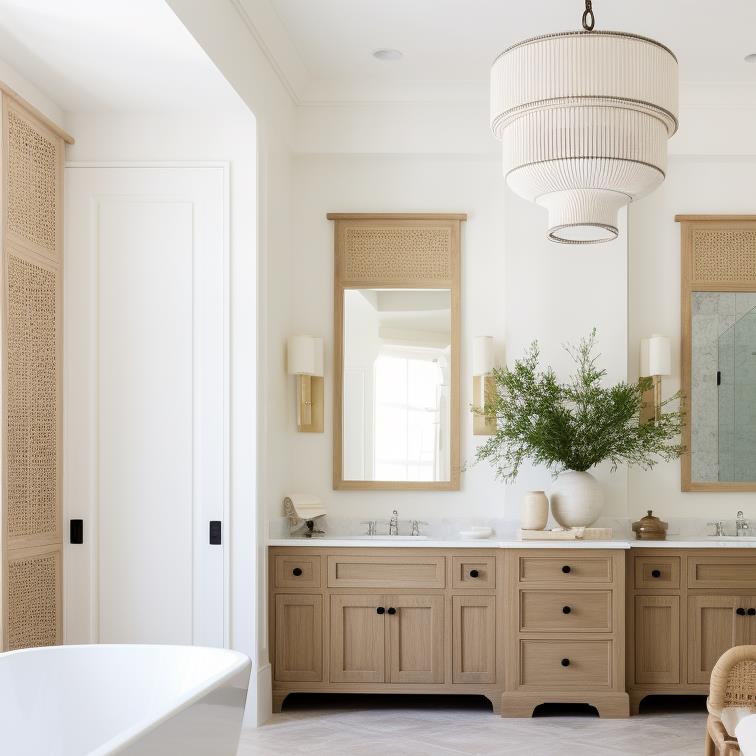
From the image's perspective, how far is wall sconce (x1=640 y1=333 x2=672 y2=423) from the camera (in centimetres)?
538

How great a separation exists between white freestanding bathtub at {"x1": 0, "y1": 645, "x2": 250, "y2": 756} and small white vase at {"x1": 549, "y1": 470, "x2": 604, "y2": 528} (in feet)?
7.81

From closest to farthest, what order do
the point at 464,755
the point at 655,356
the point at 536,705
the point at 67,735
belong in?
1. the point at 67,735
2. the point at 464,755
3. the point at 536,705
4. the point at 655,356

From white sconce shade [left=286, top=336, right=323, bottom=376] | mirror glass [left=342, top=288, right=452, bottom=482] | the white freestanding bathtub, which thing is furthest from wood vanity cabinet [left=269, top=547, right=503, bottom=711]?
the white freestanding bathtub

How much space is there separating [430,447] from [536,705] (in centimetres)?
147

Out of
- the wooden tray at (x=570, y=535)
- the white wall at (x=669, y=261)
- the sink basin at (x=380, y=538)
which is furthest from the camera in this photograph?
the white wall at (x=669, y=261)

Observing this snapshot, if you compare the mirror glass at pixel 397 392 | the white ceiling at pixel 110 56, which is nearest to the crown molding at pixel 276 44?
the white ceiling at pixel 110 56

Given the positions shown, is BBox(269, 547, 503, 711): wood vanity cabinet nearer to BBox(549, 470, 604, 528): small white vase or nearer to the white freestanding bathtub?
BBox(549, 470, 604, 528): small white vase

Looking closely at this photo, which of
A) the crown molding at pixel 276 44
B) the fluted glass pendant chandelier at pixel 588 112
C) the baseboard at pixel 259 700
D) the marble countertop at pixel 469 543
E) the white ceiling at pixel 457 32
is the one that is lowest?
the baseboard at pixel 259 700

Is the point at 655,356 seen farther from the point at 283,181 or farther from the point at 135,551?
the point at 135,551

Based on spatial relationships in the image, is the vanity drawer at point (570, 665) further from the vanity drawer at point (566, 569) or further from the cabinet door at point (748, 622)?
the cabinet door at point (748, 622)

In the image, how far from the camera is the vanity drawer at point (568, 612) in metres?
4.90

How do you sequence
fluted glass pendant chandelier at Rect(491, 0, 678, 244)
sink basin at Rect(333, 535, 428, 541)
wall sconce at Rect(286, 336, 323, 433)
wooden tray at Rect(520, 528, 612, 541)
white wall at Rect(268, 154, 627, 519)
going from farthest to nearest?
white wall at Rect(268, 154, 627, 519) < wall sconce at Rect(286, 336, 323, 433) < sink basin at Rect(333, 535, 428, 541) < wooden tray at Rect(520, 528, 612, 541) < fluted glass pendant chandelier at Rect(491, 0, 678, 244)

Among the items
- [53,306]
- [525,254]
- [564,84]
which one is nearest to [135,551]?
[53,306]

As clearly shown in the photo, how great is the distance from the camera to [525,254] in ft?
18.0
